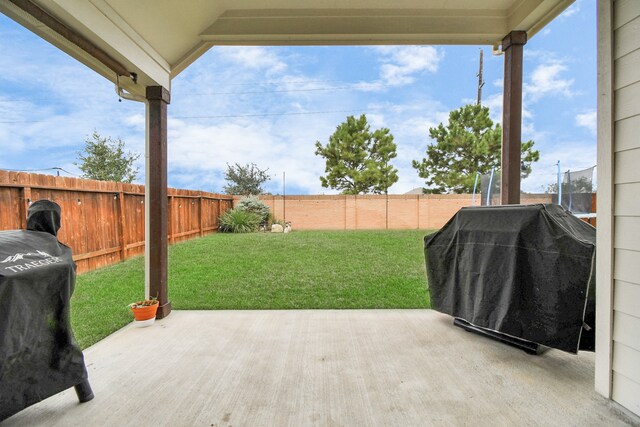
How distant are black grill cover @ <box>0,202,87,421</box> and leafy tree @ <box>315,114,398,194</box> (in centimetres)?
1282

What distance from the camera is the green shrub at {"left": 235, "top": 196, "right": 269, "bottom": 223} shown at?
11435 mm

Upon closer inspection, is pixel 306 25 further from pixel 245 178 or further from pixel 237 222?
pixel 245 178

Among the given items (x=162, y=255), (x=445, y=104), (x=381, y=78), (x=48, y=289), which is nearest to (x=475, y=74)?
(x=445, y=104)

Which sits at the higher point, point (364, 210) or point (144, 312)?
point (364, 210)

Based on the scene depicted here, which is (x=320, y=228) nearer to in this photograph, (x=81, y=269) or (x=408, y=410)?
(x=81, y=269)

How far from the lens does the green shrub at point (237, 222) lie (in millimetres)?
10625

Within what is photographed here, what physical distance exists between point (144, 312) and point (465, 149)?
12.9 m

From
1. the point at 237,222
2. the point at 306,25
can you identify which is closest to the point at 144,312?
the point at 306,25

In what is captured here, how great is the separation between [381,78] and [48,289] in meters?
14.2

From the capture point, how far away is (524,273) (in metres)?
2.14

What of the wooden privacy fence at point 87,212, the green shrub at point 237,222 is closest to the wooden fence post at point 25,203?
the wooden privacy fence at point 87,212

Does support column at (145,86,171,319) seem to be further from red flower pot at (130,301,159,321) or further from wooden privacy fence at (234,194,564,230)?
wooden privacy fence at (234,194,564,230)

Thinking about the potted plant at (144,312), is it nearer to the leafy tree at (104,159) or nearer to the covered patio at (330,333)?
the covered patio at (330,333)

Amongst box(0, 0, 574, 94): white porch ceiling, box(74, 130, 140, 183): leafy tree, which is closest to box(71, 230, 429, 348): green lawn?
box(0, 0, 574, 94): white porch ceiling
